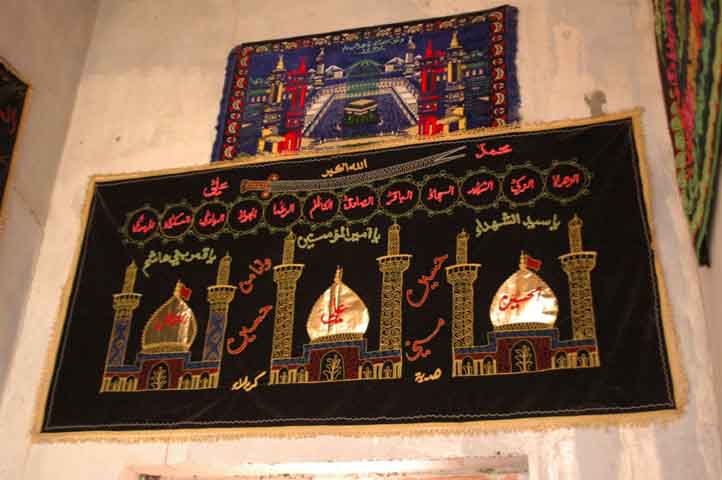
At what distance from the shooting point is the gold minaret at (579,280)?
11.3 ft

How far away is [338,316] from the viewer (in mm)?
3766

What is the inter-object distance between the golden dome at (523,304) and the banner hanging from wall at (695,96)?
62 cm

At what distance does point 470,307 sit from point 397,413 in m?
0.53

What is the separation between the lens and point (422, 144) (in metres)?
4.09

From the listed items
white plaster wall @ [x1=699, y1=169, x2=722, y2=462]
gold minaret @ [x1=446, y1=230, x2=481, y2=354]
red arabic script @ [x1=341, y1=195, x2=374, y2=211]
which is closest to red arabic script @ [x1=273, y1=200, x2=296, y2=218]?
red arabic script @ [x1=341, y1=195, x2=374, y2=211]

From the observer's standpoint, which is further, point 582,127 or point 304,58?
point 304,58

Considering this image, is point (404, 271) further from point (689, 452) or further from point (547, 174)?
point (689, 452)

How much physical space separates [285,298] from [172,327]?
21.3 inches

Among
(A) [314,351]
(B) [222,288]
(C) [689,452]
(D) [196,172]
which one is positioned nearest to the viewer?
(C) [689,452]

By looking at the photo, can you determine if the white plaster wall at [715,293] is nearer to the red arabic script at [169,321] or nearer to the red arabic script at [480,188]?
the red arabic script at [480,188]

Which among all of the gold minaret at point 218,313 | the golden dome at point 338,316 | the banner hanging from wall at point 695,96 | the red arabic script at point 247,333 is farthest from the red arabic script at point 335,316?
the banner hanging from wall at point 695,96

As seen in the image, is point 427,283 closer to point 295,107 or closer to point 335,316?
point 335,316

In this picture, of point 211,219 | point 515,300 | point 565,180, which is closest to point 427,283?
point 515,300

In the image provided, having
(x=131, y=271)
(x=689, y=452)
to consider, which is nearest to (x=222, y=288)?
(x=131, y=271)
